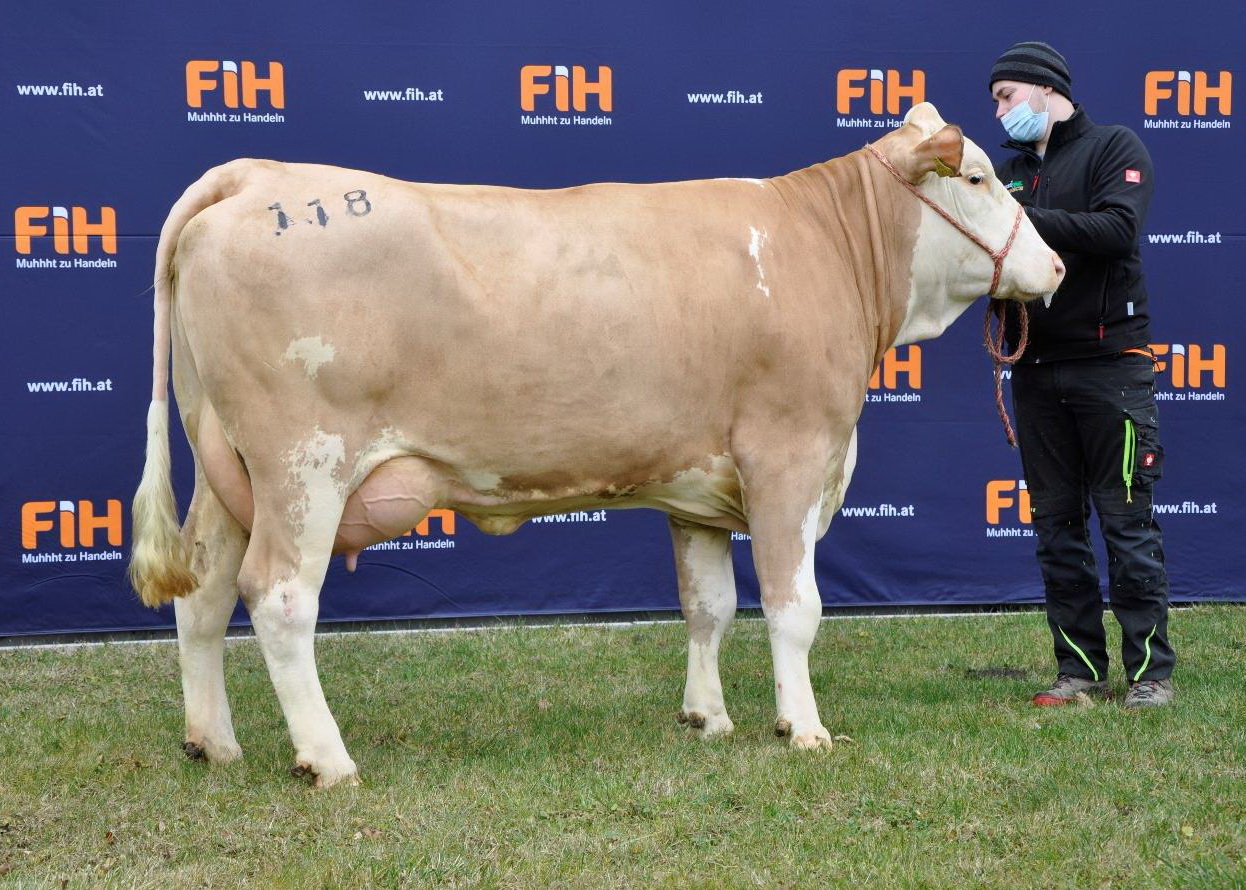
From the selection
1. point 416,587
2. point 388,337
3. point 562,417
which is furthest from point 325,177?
point 416,587

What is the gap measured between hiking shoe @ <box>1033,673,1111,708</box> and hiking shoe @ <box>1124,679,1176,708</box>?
0.20m

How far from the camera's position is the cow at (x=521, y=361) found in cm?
443

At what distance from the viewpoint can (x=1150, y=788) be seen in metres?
4.39

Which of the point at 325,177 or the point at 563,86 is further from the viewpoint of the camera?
the point at 563,86

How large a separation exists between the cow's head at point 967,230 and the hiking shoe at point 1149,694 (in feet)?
5.34

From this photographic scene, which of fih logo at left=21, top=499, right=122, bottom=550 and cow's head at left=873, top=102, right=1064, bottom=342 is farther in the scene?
fih logo at left=21, top=499, right=122, bottom=550

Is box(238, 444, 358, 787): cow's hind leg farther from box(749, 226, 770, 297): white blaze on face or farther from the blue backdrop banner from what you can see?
the blue backdrop banner

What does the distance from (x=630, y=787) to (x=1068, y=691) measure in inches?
87.8

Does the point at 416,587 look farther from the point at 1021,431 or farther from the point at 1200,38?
the point at 1200,38

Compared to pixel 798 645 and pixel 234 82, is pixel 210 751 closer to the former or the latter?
pixel 798 645

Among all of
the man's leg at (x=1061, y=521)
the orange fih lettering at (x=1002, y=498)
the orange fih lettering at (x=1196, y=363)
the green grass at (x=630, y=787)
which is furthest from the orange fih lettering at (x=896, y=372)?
the man's leg at (x=1061, y=521)

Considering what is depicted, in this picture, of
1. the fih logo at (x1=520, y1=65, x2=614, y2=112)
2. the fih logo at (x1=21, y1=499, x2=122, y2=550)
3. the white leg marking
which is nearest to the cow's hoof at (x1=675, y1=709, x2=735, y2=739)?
the white leg marking

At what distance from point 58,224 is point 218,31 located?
1.30 metres

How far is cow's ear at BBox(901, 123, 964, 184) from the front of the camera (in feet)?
16.3
